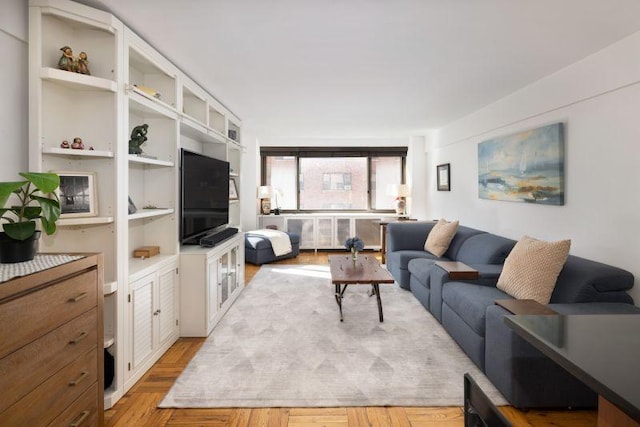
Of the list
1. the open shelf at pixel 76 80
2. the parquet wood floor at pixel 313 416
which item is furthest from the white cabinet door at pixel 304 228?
the open shelf at pixel 76 80

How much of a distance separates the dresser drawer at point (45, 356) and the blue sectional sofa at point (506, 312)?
2.31 metres

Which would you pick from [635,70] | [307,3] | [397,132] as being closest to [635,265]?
[635,70]

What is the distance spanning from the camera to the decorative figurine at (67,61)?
1949 mm

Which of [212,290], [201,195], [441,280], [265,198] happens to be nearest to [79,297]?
[212,290]

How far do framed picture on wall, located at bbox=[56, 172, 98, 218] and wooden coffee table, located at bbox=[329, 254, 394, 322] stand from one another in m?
2.07

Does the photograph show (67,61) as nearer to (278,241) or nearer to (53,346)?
(53,346)

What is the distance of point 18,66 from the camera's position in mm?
1853

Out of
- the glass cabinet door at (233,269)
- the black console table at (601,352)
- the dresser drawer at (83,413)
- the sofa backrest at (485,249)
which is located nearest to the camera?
the black console table at (601,352)

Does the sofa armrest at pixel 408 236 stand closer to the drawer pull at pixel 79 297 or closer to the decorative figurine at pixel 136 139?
the decorative figurine at pixel 136 139

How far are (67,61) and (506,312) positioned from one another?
10.1 ft

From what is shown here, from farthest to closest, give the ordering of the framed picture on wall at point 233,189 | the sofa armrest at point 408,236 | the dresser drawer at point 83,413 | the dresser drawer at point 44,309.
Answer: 1. the sofa armrest at point 408,236
2. the framed picture on wall at point 233,189
3. the dresser drawer at point 83,413
4. the dresser drawer at point 44,309

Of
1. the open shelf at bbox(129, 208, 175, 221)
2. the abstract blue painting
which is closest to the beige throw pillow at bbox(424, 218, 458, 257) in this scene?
the abstract blue painting

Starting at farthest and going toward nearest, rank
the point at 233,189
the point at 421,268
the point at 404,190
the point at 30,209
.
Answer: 1. the point at 404,190
2. the point at 233,189
3. the point at 421,268
4. the point at 30,209

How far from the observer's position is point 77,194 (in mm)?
2002
